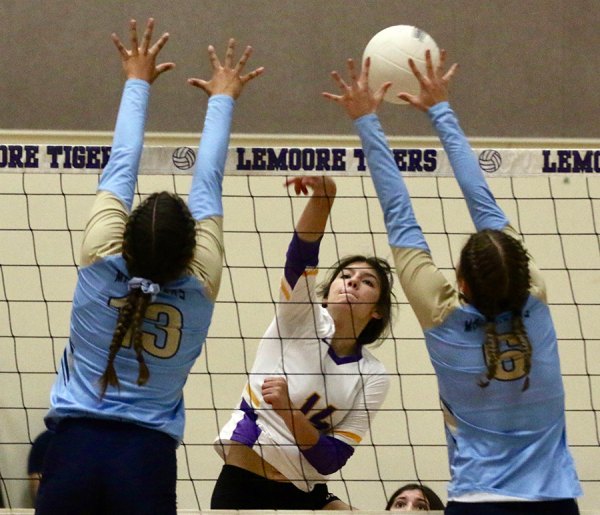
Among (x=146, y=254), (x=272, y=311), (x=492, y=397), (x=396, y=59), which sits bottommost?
(x=492, y=397)

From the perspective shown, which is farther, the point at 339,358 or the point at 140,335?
the point at 339,358

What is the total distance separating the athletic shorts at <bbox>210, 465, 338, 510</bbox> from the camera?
3762mm

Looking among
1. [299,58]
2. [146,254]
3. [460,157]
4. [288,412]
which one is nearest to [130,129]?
[146,254]

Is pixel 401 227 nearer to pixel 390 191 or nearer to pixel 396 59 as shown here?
pixel 390 191

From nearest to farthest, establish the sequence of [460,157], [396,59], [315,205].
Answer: [460,157], [315,205], [396,59]

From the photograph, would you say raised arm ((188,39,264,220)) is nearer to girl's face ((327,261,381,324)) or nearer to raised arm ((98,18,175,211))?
raised arm ((98,18,175,211))

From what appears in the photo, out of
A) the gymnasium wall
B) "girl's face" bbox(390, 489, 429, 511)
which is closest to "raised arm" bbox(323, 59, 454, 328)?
"girl's face" bbox(390, 489, 429, 511)

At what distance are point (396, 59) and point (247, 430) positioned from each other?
139 cm

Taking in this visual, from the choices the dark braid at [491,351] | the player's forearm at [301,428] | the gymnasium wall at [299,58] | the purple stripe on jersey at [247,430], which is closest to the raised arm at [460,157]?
the dark braid at [491,351]

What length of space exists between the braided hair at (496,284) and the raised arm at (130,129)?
0.90m

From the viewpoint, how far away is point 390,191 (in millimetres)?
2945

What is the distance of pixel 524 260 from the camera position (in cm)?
275

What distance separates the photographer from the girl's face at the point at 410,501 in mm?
4352

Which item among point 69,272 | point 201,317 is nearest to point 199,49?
point 69,272
